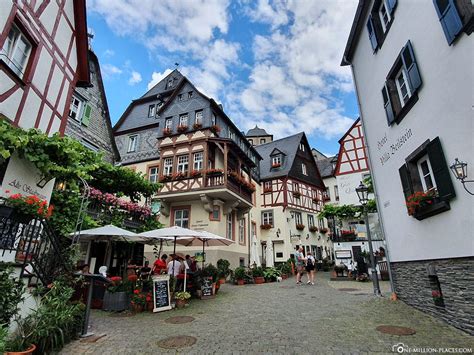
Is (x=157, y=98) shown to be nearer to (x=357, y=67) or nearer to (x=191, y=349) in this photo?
(x=357, y=67)

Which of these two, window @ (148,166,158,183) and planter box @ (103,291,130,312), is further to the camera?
window @ (148,166,158,183)

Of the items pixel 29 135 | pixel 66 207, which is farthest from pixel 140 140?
pixel 29 135

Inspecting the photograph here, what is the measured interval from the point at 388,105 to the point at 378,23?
9.62ft

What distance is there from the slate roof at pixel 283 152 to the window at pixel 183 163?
1133 centimetres

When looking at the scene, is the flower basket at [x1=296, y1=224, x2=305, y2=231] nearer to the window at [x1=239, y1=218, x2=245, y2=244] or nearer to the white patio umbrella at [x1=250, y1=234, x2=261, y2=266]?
the window at [x1=239, y1=218, x2=245, y2=244]

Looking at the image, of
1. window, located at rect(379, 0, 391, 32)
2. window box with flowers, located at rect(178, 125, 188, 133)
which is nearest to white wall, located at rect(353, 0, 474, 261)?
window, located at rect(379, 0, 391, 32)

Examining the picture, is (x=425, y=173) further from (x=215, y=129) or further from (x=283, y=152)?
(x=283, y=152)

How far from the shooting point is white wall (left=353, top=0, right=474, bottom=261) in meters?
4.92

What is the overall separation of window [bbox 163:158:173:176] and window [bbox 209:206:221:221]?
407 centimetres

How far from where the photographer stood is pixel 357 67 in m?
10.8

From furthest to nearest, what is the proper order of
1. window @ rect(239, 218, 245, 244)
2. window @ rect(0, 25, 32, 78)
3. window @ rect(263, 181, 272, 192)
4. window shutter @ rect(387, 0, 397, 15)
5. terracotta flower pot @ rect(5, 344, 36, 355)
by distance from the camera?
window @ rect(263, 181, 272, 192) < window @ rect(239, 218, 245, 244) < window shutter @ rect(387, 0, 397, 15) < window @ rect(0, 25, 32, 78) < terracotta flower pot @ rect(5, 344, 36, 355)

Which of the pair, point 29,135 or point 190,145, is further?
point 190,145

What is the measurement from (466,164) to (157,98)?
2185cm

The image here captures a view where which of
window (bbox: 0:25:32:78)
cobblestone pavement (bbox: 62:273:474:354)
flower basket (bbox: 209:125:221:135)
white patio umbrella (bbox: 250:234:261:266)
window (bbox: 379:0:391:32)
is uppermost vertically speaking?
flower basket (bbox: 209:125:221:135)
